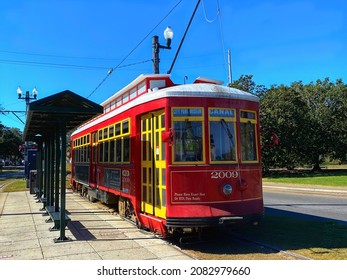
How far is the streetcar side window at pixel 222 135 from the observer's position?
7.83 m

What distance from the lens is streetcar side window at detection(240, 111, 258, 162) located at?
8.19m

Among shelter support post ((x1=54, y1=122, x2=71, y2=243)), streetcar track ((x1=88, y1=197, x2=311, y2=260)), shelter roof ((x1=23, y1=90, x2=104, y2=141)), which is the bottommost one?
streetcar track ((x1=88, y1=197, x2=311, y2=260))

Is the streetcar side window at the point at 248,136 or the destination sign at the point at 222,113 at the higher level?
the destination sign at the point at 222,113

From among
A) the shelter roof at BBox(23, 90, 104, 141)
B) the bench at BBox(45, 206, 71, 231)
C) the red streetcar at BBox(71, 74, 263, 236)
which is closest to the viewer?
the red streetcar at BBox(71, 74, 263, 236)

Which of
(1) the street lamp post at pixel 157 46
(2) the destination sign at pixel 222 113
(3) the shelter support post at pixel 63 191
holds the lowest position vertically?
(3) the shelter support post at pixel 63 191

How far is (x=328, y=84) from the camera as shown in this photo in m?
40.8

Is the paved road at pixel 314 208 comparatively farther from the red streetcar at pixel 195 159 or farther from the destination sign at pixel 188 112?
the destination sign at pixel 188 112

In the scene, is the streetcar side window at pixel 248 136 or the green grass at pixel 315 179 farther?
the green grass at pixel 315 179

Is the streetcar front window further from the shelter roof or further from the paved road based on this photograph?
the paved road

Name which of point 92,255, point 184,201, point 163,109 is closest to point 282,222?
point 184,201

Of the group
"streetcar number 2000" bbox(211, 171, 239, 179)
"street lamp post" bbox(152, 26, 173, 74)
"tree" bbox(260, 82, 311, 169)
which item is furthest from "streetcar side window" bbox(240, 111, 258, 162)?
"tree" bbox(260, 82, 311, 169)

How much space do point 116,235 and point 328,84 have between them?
37.2 meters

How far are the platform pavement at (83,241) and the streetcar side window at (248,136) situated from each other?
8.07 feet

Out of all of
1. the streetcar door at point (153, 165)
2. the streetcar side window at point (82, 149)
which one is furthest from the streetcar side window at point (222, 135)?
the streetcar side window at point (82, 149)
